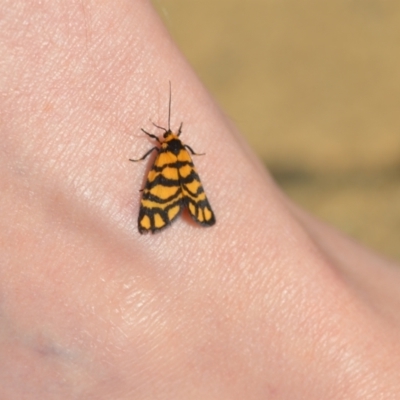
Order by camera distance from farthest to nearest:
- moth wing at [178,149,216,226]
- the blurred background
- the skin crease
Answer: the blurred background
moth wing at [178,149,216,226]
the skin crease

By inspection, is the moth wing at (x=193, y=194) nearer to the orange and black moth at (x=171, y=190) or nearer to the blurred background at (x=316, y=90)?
the orange and black moth at (x=171, y=190)

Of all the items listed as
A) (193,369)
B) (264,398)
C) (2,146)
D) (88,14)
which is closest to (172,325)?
(193,369)

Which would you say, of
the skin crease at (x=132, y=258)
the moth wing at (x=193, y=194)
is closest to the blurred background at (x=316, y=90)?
the skin crease at (x=132, y=258)

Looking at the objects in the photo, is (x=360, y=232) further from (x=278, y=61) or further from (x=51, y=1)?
(x=51, y=1)

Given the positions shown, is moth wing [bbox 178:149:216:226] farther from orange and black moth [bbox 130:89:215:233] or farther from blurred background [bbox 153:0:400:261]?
blurred background [bbox 153:0:400:261]

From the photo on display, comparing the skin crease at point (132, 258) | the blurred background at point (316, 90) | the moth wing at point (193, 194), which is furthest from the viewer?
the blurred background at point (316, 90)

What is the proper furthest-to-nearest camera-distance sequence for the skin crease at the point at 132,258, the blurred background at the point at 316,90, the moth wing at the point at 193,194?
the blurred background at the point at 316,90 → the moth wing at the point at 193,194 → the skin crease at the point at 132,258

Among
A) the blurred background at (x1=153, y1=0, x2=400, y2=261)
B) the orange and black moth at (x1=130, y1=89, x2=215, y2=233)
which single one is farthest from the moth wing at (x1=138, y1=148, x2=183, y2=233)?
the blurred background at (x1=153, y1=0, x2=400, y2=261)
